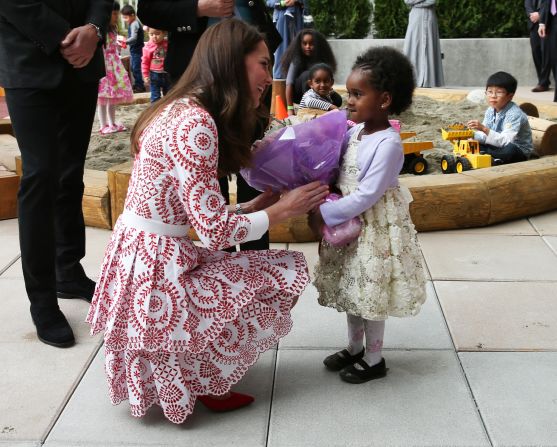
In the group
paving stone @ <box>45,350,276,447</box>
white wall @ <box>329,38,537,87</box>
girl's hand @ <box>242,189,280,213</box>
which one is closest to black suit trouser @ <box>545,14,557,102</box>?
white wall @ <box>329,38,537,87</box>

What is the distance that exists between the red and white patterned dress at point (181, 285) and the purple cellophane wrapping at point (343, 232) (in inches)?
5.9

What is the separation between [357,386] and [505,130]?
347 cm

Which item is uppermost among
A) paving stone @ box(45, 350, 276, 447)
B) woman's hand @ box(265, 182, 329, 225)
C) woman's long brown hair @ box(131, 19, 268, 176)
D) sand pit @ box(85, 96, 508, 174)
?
woman's long brown hair @ box(131, 19, 268, 176)

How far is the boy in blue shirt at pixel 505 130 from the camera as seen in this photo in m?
6.00

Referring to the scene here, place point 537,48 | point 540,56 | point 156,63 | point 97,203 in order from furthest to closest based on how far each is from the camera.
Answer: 1. point 540,56
2. point 537,48
3. point 156,63
4. point 97,203

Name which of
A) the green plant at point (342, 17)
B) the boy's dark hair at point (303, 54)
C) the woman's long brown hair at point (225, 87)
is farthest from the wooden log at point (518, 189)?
the green plant at point (342, 17)

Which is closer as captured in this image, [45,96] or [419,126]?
[45,96]

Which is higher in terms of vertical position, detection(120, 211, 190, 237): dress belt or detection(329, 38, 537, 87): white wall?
detection(120, 211, 190, 237): dress belt

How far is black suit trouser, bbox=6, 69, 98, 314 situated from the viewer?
135 inches

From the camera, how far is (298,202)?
2867 mm

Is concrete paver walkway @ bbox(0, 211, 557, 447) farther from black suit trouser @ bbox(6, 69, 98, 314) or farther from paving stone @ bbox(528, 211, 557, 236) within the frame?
paving stone @ bbox(528, 211, 557, 236)

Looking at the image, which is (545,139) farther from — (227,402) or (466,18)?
(466,18)

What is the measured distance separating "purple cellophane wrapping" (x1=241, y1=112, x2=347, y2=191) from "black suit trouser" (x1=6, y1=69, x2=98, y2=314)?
0.97 meters

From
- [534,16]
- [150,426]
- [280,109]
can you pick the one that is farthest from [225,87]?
[534,16]
